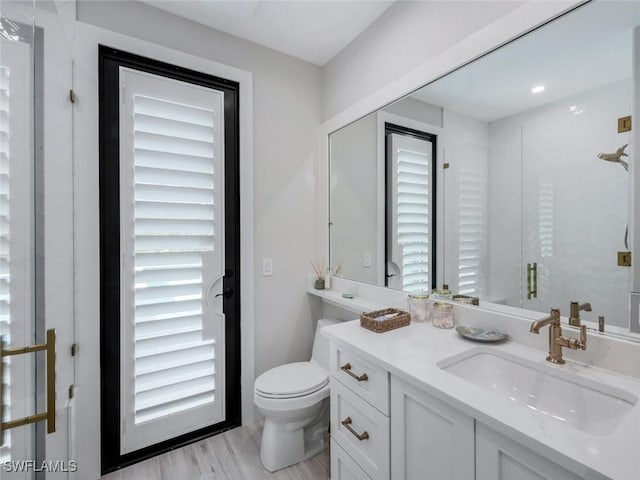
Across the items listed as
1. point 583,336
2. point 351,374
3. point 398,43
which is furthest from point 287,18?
point 583,336

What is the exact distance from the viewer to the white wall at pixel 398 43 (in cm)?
132

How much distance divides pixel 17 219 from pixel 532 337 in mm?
1708

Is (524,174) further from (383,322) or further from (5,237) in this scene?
(5,237)

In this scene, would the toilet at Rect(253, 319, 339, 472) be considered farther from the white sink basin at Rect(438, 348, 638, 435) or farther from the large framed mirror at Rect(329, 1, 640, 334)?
the white sink basin at Rect(438, 348, 638, 435)

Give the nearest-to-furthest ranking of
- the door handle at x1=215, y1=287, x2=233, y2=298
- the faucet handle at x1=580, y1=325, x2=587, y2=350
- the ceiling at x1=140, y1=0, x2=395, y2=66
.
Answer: the faucet handle at x1=580, y1=325, x2=587, y2=350 < the ceiling at x1=140, y1=0, x2=395, y2=66 < the door handle at x1=215, y1=287, x2=233, y2=298

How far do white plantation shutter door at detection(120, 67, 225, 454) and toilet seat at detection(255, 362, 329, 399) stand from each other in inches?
15.0

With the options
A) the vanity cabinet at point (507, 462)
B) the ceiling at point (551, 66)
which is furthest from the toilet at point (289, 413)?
the ceiling at point (551, 66)

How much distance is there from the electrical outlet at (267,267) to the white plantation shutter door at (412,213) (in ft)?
2.80

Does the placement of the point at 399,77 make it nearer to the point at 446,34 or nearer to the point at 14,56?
the point at 446,34

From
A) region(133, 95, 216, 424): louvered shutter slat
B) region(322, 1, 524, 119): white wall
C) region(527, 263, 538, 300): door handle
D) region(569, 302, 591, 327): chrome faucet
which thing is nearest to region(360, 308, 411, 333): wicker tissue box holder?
region(527, 263, 538, 300): door handle

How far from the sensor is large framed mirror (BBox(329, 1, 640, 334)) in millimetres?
977

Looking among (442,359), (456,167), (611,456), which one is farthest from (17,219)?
(456,167)

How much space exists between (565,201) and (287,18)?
1784 millimetres

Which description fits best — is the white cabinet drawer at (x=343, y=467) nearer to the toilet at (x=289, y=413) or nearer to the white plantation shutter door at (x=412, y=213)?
the toilet at (x=289, y=413)
